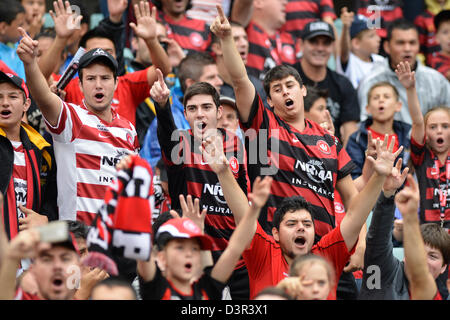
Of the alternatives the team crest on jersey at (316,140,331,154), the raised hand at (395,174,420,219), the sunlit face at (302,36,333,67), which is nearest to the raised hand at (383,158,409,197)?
the raised hand at (395,174,420,219)

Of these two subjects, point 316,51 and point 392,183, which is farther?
point 316,51

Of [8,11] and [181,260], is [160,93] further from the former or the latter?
[8,11]

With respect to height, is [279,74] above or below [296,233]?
above

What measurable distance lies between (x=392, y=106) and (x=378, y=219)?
2852 millimetres

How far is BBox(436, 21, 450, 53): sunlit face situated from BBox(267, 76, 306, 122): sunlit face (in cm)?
410

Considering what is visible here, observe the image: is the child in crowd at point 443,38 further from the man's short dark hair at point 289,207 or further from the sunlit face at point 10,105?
the sunlit face at point 10,105

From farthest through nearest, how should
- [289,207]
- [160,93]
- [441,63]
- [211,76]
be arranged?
[441,63] < [211,76] < [160,93] < [289,207]

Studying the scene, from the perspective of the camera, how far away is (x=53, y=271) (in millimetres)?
4301

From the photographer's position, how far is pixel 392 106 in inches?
Result: 309

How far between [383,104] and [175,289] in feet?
12.8

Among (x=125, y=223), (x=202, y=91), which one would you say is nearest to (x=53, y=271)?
(x=125, y=223)

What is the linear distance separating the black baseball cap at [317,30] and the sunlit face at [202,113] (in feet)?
8.23

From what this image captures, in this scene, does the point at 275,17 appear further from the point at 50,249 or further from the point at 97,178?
the point at 50,249
